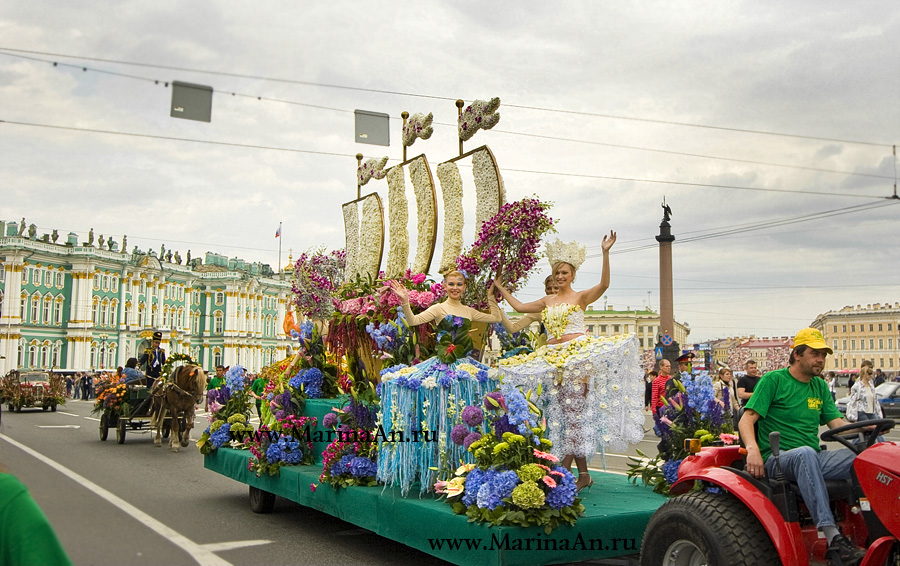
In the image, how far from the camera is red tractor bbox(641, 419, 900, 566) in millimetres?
3512

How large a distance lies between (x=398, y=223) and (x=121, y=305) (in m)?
68.5

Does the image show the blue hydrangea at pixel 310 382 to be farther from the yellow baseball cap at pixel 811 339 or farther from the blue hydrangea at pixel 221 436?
the yellow baseball cap at pixel 811 339

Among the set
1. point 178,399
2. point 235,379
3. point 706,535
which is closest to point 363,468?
point 706,535

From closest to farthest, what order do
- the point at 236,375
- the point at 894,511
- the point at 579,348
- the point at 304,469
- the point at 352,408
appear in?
the point at 894,511, the point at 579,348, the point at 352,408, the point at 304,469, the point at 236,375

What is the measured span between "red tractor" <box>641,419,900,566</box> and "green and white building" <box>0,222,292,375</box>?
52454mm

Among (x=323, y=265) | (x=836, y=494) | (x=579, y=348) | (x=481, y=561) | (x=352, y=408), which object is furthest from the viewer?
(x=323, y=265)

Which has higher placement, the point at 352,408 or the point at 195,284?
the point at 195,284

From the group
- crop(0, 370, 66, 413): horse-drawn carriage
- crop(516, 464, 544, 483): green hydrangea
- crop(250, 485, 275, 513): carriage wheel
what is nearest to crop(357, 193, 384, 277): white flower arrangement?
crop(250, 485, 275, 513): carriage wheel

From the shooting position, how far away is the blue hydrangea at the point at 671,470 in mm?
6155

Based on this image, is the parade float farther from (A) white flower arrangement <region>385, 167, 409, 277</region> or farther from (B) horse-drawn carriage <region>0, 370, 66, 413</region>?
(B) horse-drawn carriage <region>0, 370, 66, 413</region>

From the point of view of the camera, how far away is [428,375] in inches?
233

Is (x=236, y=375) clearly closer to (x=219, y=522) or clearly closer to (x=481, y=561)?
(x=219, y=522)

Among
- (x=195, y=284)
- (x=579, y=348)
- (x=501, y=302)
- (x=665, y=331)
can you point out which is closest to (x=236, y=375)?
(x=501, y=302)

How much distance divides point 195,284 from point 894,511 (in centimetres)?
8344
